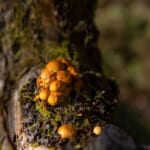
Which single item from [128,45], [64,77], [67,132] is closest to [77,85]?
[64,77]

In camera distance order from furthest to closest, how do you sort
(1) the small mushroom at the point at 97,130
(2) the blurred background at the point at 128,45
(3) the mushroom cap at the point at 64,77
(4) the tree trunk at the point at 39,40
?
1. (2) the blurred background at the point at 128,45
2. (4) the tree trunk at the point at 39,40
3. (3) the mushroom cap at the point at 64,77
4. (1) the small mushroom at the point at 97,130

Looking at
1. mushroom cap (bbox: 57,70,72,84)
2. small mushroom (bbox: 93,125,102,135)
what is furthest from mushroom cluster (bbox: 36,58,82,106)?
small mushroom (bbox: 93,125,102,135)

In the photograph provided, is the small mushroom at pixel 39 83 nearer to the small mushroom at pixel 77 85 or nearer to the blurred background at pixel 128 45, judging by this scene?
the small mushroom at pixel 77 85

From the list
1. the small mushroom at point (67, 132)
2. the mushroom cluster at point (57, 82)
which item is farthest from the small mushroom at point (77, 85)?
the small mushroom at point (67, 132)

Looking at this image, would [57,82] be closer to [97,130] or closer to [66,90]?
[66,90]

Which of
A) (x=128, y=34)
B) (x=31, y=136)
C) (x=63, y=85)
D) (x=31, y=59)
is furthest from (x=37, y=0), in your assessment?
(x=128, y=34)

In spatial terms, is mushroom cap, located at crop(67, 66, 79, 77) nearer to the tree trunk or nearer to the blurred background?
the tree trunk
